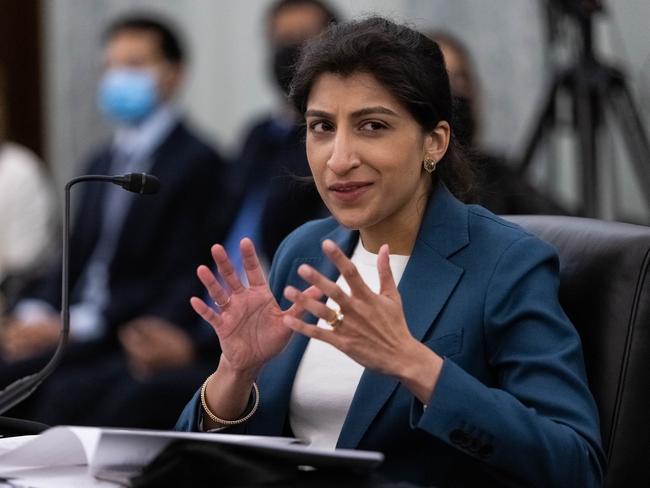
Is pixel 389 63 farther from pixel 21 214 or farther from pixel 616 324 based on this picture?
pixel 21 214

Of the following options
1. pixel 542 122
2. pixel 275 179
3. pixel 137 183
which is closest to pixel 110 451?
pixel 137 183

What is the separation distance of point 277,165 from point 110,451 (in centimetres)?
215

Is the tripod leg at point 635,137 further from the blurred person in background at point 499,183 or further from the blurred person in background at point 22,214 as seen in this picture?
the blurred person in background at point 22,214

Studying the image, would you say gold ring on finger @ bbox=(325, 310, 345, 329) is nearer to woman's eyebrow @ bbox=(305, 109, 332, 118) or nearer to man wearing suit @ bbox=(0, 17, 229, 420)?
woman's eyebrow @ bbox=(305, 109, 332, 118)

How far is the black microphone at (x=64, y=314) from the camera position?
1411 millimetres

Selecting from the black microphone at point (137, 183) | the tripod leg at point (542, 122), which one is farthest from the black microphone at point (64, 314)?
the tripod leg at point (542, 122)

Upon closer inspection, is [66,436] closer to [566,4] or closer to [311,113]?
[311,113]

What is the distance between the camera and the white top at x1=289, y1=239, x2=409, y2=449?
167 cm

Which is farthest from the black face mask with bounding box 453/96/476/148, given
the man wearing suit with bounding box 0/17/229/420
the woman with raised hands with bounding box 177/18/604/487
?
the man wearing suit with bounding box 0/17/229/420

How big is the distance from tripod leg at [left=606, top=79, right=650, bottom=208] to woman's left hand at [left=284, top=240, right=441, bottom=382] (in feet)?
4.74

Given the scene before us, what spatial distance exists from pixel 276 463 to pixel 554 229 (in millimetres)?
718

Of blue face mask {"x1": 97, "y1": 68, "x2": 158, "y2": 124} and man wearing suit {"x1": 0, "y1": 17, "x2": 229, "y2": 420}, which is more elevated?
blue face mask {"x1": 97, "y1": 68, "x2": 158, "y2": 124}

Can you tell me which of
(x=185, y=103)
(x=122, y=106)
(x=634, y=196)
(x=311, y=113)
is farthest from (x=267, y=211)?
(x=185, y=103)

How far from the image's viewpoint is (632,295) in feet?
5.39
